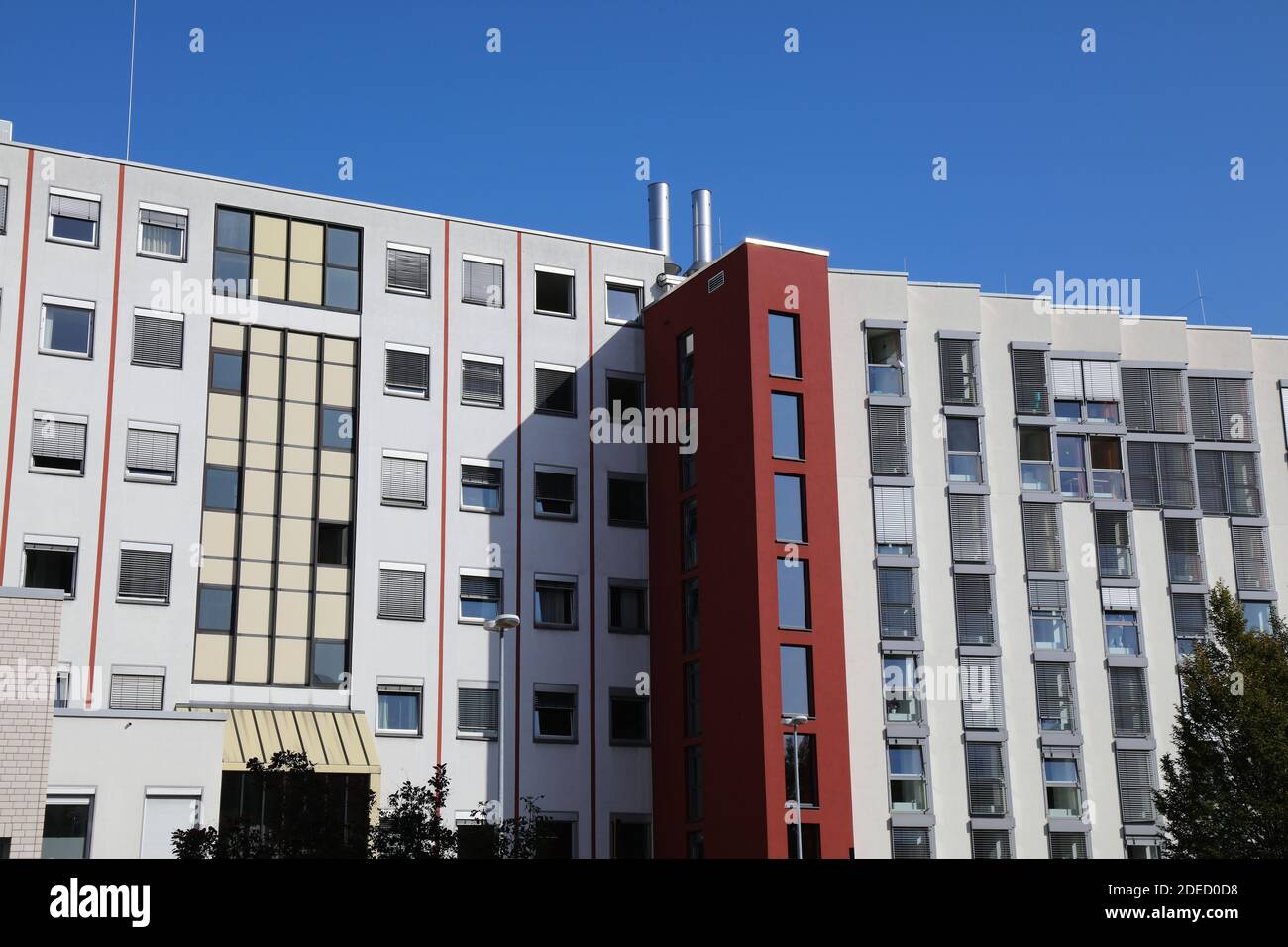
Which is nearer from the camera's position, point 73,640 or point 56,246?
point 73,640

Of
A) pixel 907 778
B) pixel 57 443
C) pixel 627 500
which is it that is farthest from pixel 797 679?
pixel 57 443

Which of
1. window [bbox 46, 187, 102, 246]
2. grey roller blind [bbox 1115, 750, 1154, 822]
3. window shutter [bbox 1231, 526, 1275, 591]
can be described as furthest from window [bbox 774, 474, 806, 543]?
window [bbox 46, 187, 102, 246]

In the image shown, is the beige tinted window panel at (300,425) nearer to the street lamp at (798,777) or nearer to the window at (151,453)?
the window at (151,453)

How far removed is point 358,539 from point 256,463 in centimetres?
345

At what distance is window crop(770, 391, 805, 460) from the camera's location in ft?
136

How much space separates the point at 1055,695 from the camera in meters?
43.0

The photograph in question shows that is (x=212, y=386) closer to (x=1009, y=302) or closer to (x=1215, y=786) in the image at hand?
(x=1009, y=302)

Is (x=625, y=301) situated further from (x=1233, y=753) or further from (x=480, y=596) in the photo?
(x=1233, y=753)

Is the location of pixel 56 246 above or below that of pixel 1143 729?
above

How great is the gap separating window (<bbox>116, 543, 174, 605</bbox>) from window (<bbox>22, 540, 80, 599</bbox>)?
3.91 feet

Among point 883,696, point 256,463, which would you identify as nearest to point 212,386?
point 256,463
